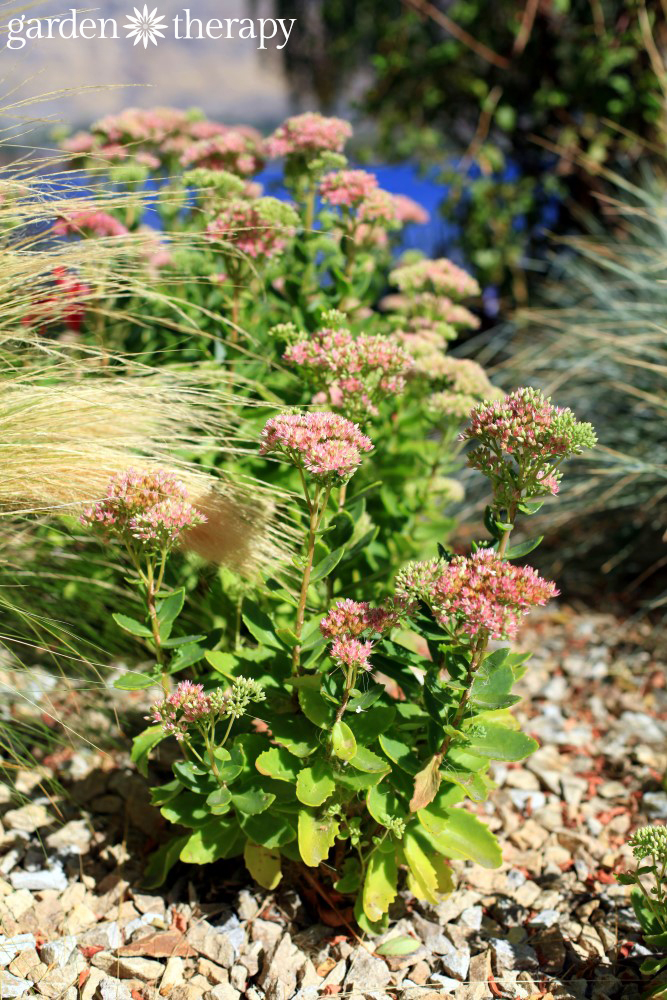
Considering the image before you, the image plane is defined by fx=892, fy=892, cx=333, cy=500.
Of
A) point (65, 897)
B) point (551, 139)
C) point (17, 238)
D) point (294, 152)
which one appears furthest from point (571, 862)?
point (551, 139)

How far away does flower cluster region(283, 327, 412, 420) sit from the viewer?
4.89 feet

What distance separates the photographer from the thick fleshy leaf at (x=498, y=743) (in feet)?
4.38

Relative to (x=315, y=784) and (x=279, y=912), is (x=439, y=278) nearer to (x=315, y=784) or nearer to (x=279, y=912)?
(x=315, y=784)

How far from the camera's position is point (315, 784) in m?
1.34

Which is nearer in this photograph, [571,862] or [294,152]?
[571,862]

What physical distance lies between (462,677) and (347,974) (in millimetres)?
580

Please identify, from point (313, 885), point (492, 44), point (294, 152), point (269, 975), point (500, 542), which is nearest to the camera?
point (500, 542)

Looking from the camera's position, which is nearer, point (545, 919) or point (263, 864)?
point (263, 864)

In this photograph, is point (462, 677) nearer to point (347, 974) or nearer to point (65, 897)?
point (347, 974)

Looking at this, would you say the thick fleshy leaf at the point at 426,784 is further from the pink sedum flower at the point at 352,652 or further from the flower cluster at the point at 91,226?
the flower cluster at the point at 91,226

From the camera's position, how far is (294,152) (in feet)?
6.63

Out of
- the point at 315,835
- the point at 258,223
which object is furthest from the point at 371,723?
the point at 258,223

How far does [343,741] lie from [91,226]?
1442mm

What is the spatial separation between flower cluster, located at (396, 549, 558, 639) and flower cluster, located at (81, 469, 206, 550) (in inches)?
13.9
